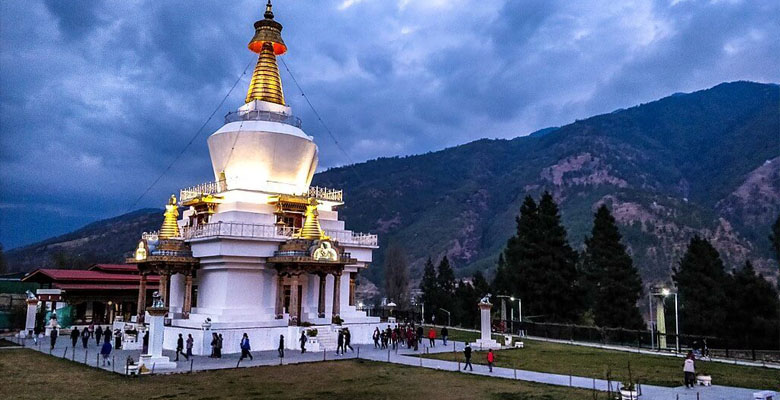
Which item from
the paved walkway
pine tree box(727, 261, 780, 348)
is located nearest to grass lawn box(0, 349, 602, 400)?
the paved walkway

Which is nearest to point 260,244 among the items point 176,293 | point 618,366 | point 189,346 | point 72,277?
point 189,346

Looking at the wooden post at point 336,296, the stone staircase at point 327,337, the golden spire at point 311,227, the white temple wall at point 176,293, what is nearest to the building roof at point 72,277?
the white temple wall at point 176,293

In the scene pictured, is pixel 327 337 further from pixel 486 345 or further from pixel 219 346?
pixel 486 345

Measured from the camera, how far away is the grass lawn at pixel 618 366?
21875 millimetres

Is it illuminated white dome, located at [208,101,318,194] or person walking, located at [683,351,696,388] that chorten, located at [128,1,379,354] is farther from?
person walking, located at [683,351,696,388]

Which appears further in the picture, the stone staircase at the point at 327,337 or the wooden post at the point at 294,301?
the wooden post at the point at 294,301

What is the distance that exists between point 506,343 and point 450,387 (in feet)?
51.1

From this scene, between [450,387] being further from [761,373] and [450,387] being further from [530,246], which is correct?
[530,246]

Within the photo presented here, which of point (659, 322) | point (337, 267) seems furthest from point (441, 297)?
point (337, 267)

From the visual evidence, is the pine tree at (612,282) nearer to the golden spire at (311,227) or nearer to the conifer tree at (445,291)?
the conifer tree at (445,291)

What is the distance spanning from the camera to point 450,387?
1925cm

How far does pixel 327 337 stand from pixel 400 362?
6.49 m

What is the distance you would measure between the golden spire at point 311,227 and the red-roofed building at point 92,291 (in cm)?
1837

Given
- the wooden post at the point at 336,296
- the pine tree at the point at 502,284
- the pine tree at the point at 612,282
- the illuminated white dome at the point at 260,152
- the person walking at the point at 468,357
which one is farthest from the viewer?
the pine tree at the point at 502,284
